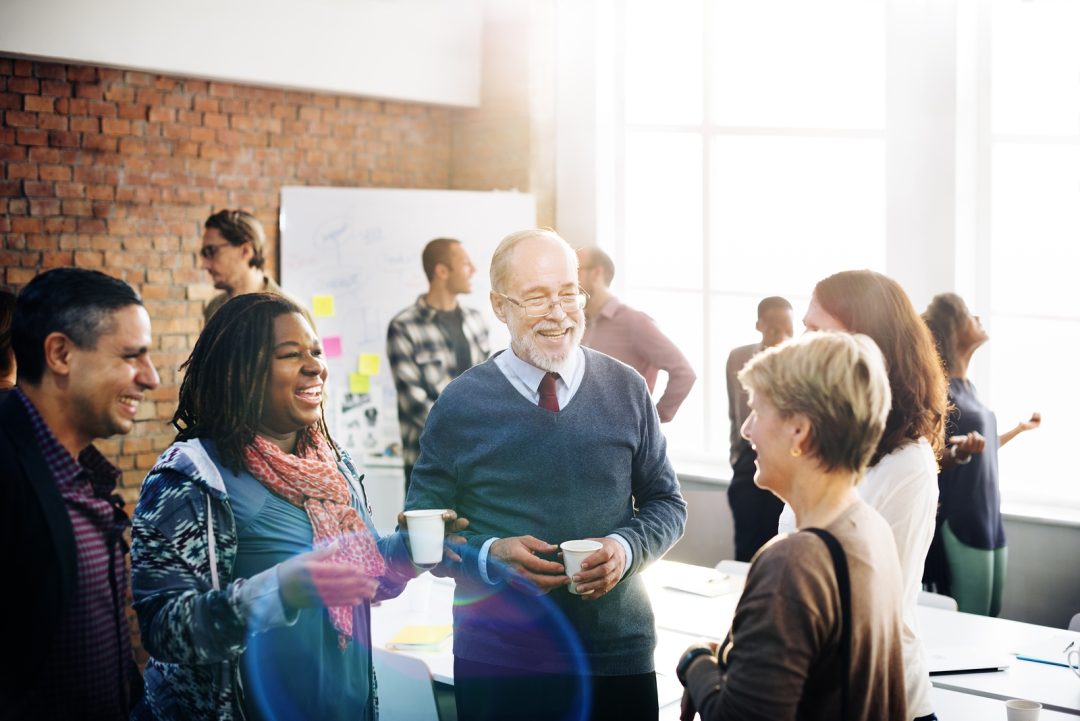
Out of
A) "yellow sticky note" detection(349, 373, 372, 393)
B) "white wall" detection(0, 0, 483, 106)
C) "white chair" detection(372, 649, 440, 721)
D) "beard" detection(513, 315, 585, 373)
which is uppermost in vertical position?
"white wall" detection(0, 0, 483, 106)

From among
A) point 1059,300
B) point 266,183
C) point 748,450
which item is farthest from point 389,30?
point 1059,300

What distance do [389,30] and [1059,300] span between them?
3.95 meters

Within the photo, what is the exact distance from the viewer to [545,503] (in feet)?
7.62

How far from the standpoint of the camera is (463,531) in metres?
2.37

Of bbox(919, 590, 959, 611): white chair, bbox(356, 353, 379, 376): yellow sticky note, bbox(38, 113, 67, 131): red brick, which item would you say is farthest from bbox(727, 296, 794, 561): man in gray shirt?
bbox(38, 113, 67, 131): red brick

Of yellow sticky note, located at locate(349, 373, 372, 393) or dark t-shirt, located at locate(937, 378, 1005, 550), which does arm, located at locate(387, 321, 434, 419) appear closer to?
yellow sticky note, located at locate(349, 373, 372, 393)

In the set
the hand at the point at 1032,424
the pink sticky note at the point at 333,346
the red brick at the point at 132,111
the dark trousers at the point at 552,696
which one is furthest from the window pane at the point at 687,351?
the dark trousers at the point at 552,696

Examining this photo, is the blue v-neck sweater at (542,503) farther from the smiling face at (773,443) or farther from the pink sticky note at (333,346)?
the pink sticky note at (333,346)

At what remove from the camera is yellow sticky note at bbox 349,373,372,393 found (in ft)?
19.5

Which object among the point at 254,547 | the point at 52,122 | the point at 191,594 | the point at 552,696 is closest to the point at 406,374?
the point at 52,122

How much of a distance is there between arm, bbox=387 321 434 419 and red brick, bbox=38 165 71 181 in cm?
170

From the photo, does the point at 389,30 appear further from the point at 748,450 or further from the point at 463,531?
the point at 463,531

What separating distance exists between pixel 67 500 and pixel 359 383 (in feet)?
14.2

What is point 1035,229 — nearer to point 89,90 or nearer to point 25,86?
point 89,90
